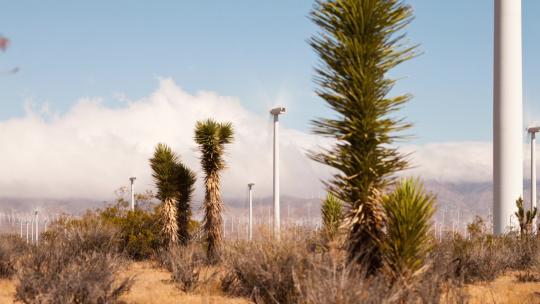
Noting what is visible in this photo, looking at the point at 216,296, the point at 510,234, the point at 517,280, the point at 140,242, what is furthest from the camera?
the point at 140,242

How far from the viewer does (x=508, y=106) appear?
27.2 metres

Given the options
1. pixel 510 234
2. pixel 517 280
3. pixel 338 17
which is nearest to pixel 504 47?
pixel 510 234

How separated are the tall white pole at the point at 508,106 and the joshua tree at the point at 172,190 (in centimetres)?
1334

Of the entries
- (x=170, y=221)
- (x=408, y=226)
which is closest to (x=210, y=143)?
(x=170, y=221)

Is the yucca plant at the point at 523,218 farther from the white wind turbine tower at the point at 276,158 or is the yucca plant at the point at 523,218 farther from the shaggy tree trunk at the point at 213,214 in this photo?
the shaggy tree trunk at the point at 213,214

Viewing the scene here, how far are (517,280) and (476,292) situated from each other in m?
3.55

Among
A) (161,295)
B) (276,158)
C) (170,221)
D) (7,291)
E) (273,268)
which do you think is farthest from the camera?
(276,158)

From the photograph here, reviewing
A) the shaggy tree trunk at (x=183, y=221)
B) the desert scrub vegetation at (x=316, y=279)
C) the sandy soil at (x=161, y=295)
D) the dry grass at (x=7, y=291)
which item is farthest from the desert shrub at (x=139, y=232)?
the desert scrub vegetation at (x=316, y=279)

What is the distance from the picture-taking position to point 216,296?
15.4m

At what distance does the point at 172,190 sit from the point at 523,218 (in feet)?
47.2

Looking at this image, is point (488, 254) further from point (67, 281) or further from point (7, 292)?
point (7, 292)

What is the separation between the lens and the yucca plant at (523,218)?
26091 mm

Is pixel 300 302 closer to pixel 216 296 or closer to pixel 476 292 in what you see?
pixel 216 296

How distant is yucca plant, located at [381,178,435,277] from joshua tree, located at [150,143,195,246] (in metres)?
18.8
